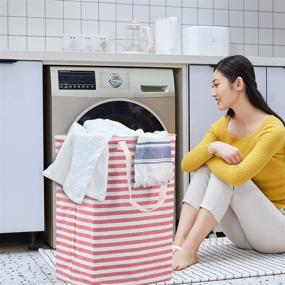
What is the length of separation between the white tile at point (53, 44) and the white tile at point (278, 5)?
4.48ft

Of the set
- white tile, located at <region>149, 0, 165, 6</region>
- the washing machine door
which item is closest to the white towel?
the washing machine door

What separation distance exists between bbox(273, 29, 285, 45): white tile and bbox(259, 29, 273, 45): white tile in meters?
0.03

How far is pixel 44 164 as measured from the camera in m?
2.88

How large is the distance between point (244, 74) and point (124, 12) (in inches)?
49.8

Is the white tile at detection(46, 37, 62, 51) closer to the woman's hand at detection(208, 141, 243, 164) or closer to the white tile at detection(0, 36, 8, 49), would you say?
the white tile at detection(0, 36, 8, 49)

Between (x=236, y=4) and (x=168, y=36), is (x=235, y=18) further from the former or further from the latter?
(x=168, y=36)

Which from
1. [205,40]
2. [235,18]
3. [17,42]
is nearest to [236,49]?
[235,18]

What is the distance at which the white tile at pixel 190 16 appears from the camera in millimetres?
3744

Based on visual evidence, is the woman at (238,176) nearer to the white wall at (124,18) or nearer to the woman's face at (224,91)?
the woman's face at (224,91)

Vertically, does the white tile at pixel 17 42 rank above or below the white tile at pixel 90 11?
below

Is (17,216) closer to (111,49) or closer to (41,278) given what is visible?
(41,278)

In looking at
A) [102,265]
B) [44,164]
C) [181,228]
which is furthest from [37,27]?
[102,265]

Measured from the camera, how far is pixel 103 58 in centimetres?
286

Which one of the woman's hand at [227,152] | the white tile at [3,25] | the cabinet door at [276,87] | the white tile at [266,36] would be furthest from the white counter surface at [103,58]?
the white tile at [266,36]
